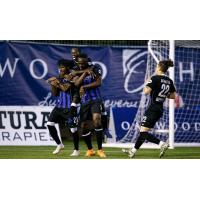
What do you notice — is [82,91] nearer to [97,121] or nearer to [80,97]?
[80,97]

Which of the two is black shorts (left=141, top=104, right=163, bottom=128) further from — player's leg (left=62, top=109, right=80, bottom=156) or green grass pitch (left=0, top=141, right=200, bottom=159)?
player's leg (left=62, top=109, right=80, bottom=156)

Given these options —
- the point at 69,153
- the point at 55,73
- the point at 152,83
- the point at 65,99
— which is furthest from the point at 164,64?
the point at 55,73

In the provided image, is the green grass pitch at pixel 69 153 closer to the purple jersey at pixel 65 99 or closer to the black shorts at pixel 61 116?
the black shorts at pixel 61 116

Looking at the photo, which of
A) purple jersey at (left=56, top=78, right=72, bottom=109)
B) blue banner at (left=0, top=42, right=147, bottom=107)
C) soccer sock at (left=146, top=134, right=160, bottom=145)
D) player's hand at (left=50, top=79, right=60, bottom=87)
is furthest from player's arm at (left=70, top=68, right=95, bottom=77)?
blue banner at (left=0, top=42, right=147, bottom=107)

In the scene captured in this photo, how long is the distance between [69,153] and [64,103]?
0.59 meters

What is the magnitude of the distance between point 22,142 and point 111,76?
1754 mm

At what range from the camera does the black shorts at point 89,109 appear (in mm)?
8070

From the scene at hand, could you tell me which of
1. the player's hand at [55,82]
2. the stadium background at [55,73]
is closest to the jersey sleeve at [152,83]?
the player's hand at [55,82]

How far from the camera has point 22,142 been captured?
10.3m

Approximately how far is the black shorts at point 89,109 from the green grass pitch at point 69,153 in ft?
1.43

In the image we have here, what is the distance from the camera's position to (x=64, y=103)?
28.4 ft

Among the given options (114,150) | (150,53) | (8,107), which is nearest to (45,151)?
(114,150)

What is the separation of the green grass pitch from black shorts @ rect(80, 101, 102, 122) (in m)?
0.44
